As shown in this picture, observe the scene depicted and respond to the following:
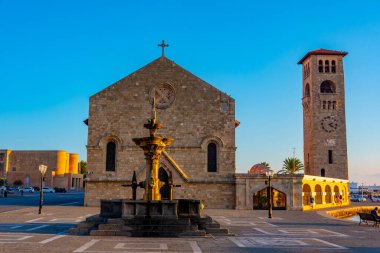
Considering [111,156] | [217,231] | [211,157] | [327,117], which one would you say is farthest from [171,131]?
[327,117]

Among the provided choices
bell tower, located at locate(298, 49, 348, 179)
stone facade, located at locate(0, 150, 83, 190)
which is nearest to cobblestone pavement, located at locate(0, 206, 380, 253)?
bell tower, located at locate(298, 49, 348, 179)

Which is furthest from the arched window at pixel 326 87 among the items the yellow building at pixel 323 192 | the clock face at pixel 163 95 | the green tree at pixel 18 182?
the green tree at pixel 18 182

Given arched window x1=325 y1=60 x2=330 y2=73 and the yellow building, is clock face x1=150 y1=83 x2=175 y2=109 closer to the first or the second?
the yellow building

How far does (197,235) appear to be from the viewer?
1645cm

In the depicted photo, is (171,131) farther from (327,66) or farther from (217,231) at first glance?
(327,66)

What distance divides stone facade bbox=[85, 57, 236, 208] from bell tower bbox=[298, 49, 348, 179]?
2321cm

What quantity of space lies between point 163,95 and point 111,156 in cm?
704

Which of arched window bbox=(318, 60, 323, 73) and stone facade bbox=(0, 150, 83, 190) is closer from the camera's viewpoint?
arched window bbox=(318, 60, 323, 73)

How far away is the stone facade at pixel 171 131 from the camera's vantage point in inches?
1364

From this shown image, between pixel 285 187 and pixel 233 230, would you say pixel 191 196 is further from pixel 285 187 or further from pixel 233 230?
pixel 233 230

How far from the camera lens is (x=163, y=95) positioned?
118 feet

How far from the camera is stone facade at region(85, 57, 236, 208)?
34.7 meters

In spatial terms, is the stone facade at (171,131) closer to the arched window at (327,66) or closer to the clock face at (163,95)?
the clock face at (163,95)

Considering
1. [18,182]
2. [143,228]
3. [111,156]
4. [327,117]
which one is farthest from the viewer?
[18,182]
